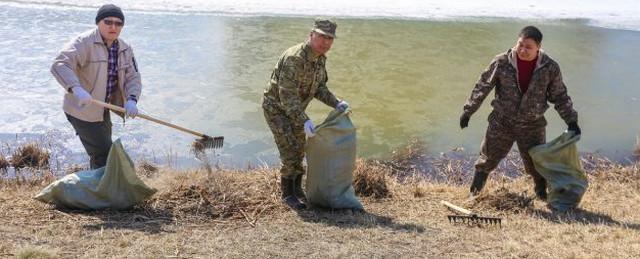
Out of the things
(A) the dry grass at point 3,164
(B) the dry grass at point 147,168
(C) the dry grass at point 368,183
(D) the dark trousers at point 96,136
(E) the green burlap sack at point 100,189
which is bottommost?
(A) the dry grass at point 3,164

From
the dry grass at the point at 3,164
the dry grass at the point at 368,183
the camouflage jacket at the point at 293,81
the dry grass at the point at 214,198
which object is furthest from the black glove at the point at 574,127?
the dry grass at the point at 3,164

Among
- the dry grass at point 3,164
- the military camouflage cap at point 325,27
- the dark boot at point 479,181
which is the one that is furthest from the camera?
the dry grass at point 3,164

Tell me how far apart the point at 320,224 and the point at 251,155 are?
2.34 meters

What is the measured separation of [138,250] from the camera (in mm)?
3322

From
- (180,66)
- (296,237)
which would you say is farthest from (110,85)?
(180,66)

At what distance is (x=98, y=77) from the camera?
3.85 m

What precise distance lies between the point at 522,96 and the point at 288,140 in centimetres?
167

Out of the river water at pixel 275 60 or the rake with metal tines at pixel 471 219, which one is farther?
the river water at pixel 275 60

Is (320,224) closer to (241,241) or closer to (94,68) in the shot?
(241,241)

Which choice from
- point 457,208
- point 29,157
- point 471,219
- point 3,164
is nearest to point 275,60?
point 29,157

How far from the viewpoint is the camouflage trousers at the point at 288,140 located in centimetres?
412

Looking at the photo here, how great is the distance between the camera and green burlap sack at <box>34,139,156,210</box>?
388cm

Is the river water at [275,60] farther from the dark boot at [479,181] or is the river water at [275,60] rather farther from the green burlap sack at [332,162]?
the green burlap sack at [332,162]

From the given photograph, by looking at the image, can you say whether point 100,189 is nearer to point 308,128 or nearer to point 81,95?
point 81,95
